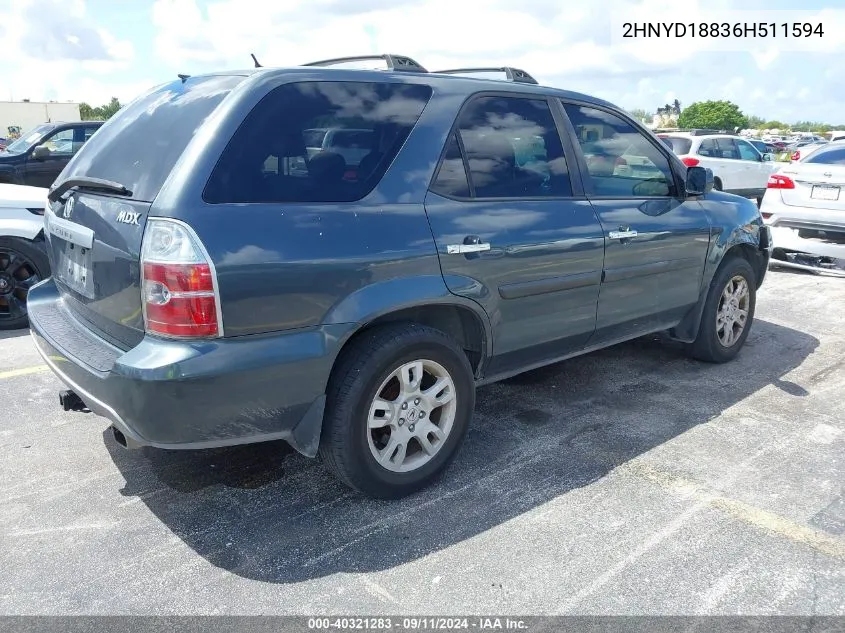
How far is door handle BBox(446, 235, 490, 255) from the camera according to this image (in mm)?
3219

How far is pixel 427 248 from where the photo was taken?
3117 millimetres

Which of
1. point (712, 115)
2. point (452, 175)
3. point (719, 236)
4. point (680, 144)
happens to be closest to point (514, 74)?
point (452, 175)

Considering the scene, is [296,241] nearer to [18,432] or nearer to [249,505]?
[249,505]

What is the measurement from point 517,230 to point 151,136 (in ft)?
5.56

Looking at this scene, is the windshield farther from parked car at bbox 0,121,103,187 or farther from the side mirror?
the side mirror

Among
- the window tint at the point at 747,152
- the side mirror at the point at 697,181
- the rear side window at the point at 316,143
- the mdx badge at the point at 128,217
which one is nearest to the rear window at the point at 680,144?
the window tint at the point at 747,152

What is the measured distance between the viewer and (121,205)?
2.86 metres

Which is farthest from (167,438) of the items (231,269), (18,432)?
(18,432)

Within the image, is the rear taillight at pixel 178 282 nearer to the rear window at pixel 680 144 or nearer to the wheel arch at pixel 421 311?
the wheel arch at pixel 421 311

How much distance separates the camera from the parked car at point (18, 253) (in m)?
5.78

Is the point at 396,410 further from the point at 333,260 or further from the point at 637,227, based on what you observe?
the point at 637,227

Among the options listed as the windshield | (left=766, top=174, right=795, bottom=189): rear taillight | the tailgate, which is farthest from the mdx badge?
the windshield

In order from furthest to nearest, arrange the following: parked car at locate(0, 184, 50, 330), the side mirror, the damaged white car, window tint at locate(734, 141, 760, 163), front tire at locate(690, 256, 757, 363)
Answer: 1. window tint at locate(734, 141, 760, 163)
2. the damaged white car
3. parked car at locate(0, 184, 50, 330)
4. front tire at locate(690, 256, 757, 363)
5. the side mirror

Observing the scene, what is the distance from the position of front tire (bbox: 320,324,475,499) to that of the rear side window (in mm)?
661
